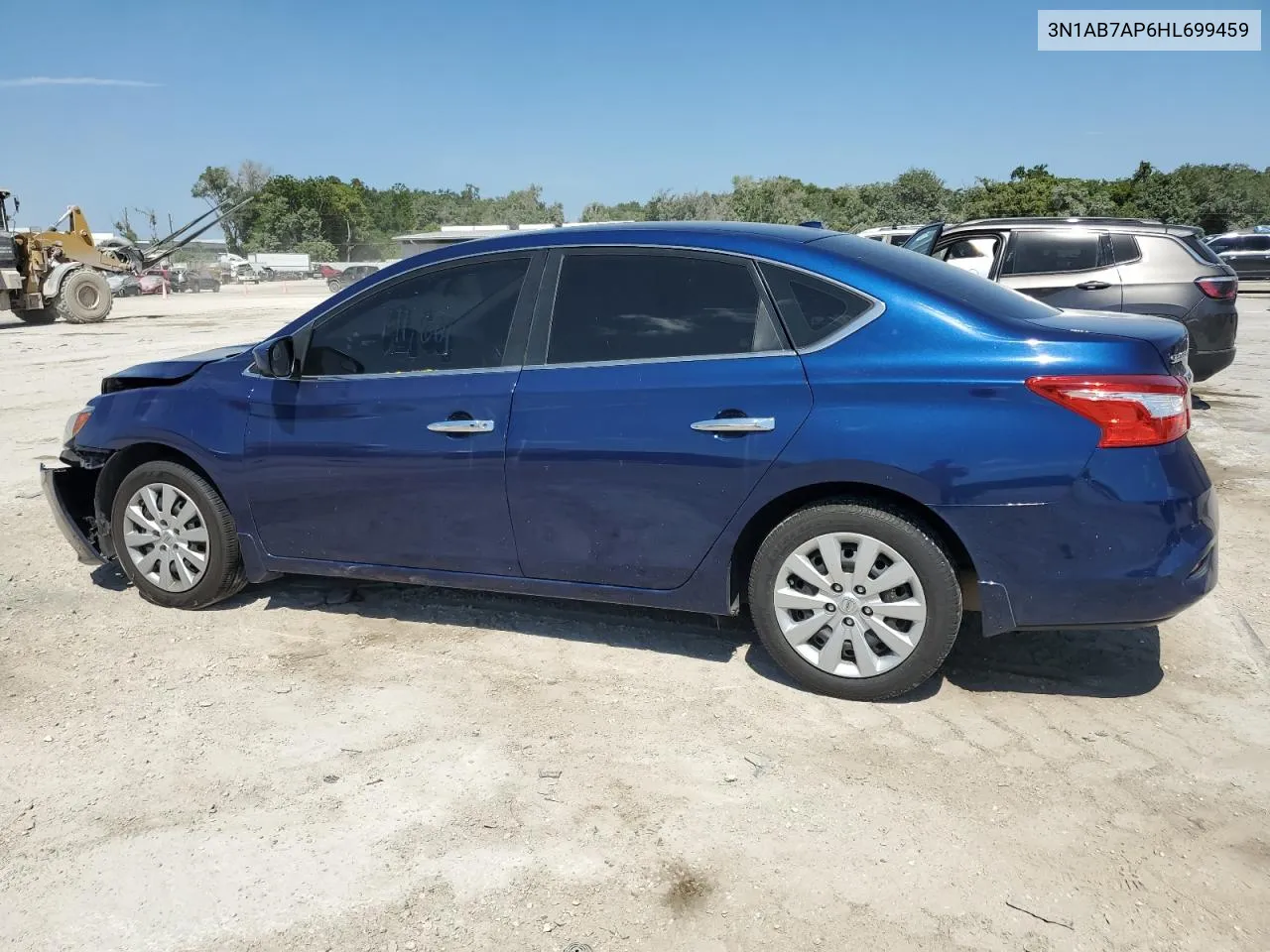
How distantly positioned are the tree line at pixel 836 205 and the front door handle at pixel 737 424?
21.2 m

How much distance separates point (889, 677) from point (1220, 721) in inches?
45.2

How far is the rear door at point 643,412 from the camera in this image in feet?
12.0

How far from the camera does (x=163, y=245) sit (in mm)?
30469

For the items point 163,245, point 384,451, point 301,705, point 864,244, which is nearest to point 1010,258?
point 864,244

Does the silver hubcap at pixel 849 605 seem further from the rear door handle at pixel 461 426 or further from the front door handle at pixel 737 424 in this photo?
the rear door handle at pixel 461 426

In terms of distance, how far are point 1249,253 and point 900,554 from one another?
2798cm

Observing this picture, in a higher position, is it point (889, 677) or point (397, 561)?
point (397, 561)

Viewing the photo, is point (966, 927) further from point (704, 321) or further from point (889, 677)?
point (704, 321)

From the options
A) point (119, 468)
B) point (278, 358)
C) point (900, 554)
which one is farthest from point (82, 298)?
point (900, 554)

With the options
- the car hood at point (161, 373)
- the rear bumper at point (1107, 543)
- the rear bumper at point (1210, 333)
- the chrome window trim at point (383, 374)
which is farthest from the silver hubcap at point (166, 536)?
the rear bumper at point (1210, 333)

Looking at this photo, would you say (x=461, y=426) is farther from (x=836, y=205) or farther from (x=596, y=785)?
(x=836, y=205)

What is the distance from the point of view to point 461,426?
13.2 ft

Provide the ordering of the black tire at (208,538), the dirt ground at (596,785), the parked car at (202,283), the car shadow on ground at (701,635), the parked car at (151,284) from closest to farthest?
the dirt ground at (596,785), the car shadow on ground at (701,635), the black tire at (208,538), the parked car at (151,284), the parked car at (202,283)

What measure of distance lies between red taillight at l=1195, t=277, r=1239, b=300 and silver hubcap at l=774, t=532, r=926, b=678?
6573mm
